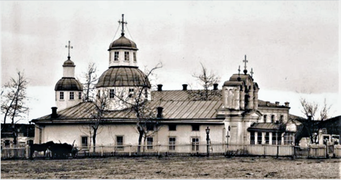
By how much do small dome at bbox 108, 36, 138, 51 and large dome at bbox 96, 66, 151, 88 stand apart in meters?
1.53

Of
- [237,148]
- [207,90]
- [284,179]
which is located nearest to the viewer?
[284,179]

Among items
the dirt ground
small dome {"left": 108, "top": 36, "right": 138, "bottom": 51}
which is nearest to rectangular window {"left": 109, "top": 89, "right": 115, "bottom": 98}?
small dome {"left": 108, "top": 36, "right": 138, "bottom": 51}

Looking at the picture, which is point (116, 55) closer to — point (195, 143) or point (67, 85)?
point (67, 85)

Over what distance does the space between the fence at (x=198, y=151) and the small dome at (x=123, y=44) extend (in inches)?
335

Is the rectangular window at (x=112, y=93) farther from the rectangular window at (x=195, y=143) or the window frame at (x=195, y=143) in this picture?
the rectangular window at (x=195, y=143)

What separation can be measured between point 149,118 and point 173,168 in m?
19.3

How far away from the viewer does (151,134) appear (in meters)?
68.9

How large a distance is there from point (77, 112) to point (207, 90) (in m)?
17.0

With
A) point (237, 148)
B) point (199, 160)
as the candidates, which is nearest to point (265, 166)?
point (199, 160)

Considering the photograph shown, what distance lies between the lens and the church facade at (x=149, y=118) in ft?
221

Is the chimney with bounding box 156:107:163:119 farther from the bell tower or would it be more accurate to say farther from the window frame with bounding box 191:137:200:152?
the bell tower

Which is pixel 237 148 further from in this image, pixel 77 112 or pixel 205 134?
pixel 77 112

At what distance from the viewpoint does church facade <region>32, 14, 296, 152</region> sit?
6725cm

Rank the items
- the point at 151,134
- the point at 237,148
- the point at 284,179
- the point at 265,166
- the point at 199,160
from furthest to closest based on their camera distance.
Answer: the point at 151,134, the point at 237,148, the point at 199,160, the point at 265,166, the point at 284,179
